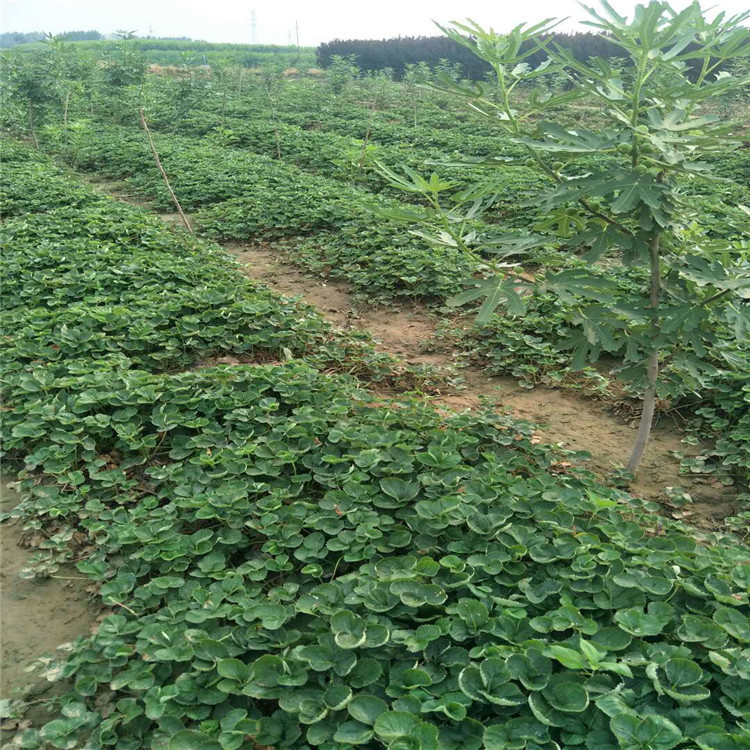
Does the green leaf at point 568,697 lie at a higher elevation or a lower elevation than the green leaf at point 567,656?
lower

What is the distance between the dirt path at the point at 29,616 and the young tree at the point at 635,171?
76.8 inches

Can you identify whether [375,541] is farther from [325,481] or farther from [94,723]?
[94,723]

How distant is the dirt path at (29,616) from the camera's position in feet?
7.16

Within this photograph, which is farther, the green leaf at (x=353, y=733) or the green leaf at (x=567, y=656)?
the green leaf at (x=567, y=656)

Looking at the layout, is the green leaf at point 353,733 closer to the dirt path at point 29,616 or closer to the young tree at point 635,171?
the dirt path at point 29,616

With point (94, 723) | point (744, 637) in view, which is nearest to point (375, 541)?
point (94, 723)

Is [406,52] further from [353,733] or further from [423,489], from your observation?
[353,733]

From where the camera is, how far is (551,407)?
3.97 meters

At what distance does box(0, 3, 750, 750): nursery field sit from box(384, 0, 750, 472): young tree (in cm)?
2

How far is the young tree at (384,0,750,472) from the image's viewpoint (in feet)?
7.72

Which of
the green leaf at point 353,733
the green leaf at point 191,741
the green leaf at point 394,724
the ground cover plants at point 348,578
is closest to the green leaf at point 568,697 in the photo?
the ground cover plants at point 348,578

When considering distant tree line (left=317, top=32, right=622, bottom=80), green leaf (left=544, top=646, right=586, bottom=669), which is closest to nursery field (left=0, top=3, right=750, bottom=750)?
green leaf (left=544, top=646, right=586, bottom=669)

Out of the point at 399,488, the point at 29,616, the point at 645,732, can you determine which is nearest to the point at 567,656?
the point at 645,732

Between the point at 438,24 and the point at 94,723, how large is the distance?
108 inches
